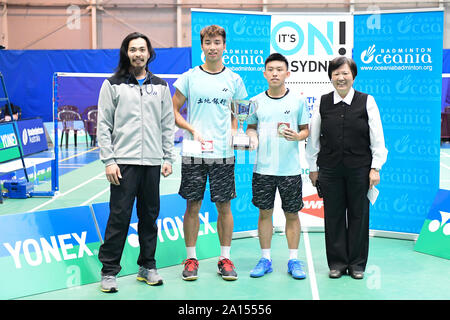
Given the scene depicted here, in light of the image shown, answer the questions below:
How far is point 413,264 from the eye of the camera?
15.8 feet

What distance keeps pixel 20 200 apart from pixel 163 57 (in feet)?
31.5

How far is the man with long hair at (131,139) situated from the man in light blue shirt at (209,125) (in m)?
0.22

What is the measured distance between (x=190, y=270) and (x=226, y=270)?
27 cm

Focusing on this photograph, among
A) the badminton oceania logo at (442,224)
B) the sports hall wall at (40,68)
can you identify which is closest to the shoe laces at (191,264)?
the badminton oceania logo at (442,224)

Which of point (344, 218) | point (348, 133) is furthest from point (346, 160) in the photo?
point (344, 218)

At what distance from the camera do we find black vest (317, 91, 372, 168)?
424 cm

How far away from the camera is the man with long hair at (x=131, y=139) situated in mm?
3871

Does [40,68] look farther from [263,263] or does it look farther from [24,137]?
[263,263]

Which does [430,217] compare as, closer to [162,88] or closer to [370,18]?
[370,18]

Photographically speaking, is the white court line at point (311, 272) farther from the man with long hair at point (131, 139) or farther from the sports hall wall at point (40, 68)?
the sports hall wall at point (40, 68)

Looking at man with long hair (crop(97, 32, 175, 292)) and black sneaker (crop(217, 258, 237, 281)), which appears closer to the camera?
man with long hair (crop(97, 32, 175, 292))

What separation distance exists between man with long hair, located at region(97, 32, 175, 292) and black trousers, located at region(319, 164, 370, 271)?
1267 mm

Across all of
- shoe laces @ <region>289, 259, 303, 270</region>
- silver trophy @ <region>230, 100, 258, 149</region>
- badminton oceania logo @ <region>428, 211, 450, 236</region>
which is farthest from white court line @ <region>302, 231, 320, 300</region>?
silver trophy @ <region>230, 100, 258, 149</region>

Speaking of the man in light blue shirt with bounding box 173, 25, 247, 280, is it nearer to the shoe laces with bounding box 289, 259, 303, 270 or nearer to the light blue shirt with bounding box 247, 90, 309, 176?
the light blue shirt with bounding box 247, 90, 309, 176
